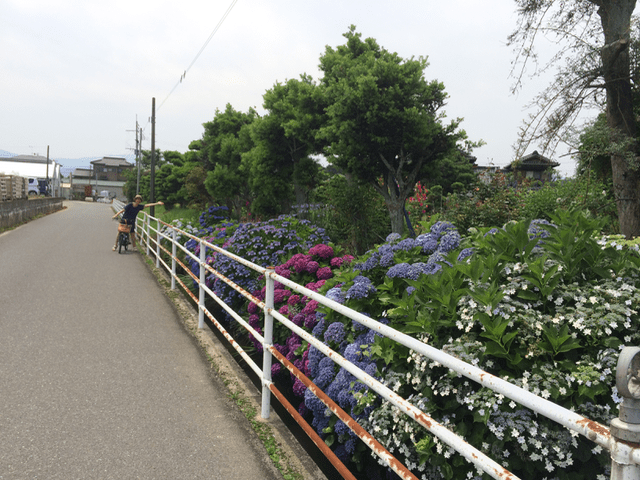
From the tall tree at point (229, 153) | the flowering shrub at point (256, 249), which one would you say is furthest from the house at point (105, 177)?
the flowering shrub at point (256, 249)

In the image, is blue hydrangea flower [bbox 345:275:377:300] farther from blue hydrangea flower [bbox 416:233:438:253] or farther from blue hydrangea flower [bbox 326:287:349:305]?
blue hydrangea flower [bbox 416:233:438:253]

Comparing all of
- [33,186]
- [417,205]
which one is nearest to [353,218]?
[417,205]

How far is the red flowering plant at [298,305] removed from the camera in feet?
14.8

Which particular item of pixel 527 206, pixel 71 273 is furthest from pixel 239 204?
pixel 527 206

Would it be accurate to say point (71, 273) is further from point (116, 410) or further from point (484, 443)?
point (484, 443)

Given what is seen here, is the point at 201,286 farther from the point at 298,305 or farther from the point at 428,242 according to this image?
the point at 428,242

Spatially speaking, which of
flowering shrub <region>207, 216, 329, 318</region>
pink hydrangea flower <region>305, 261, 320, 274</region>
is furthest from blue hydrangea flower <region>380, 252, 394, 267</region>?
flowering shrub <region>207, 216, 329, 318</region>

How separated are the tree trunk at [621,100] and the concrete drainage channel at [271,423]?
22.5ft

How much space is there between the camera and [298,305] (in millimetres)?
5199

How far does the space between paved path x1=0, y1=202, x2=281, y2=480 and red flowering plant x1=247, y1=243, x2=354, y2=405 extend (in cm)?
73

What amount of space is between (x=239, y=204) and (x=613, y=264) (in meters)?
23.1

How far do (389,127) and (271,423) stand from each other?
9641mm

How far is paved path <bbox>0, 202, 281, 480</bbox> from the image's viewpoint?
301 cm

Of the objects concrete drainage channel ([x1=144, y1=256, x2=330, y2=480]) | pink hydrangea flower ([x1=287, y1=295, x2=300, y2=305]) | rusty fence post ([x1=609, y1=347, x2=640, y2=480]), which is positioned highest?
rusty fence post ([x1=609, y1=347, x2=640, y2=480])
